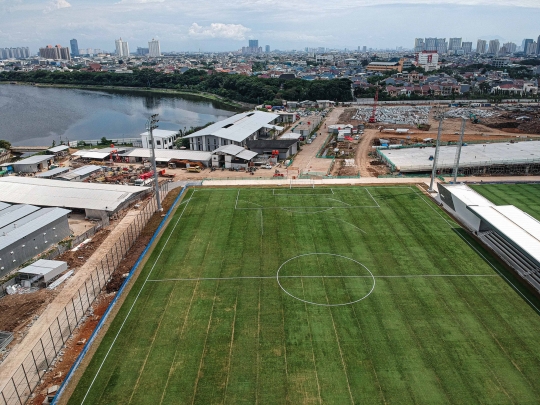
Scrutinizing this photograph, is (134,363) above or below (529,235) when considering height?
below

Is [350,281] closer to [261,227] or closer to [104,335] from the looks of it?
[261,227]

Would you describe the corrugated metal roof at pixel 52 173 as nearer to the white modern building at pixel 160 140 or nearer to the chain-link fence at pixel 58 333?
the white modern building at pixel 160 140

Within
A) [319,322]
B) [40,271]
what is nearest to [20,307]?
[40,271]

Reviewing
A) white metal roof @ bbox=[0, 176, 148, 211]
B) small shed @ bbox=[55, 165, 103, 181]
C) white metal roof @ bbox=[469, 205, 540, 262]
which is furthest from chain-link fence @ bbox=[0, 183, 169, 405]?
white metal roof @ bbox=[469, 205, 540, 262]

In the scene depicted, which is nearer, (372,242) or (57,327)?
(57,327)

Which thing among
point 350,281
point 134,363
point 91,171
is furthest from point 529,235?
point 91,171

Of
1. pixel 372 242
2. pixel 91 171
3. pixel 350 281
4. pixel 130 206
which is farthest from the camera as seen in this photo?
pixel 91 171

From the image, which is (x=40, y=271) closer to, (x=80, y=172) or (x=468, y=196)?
(x=80, y=172)
